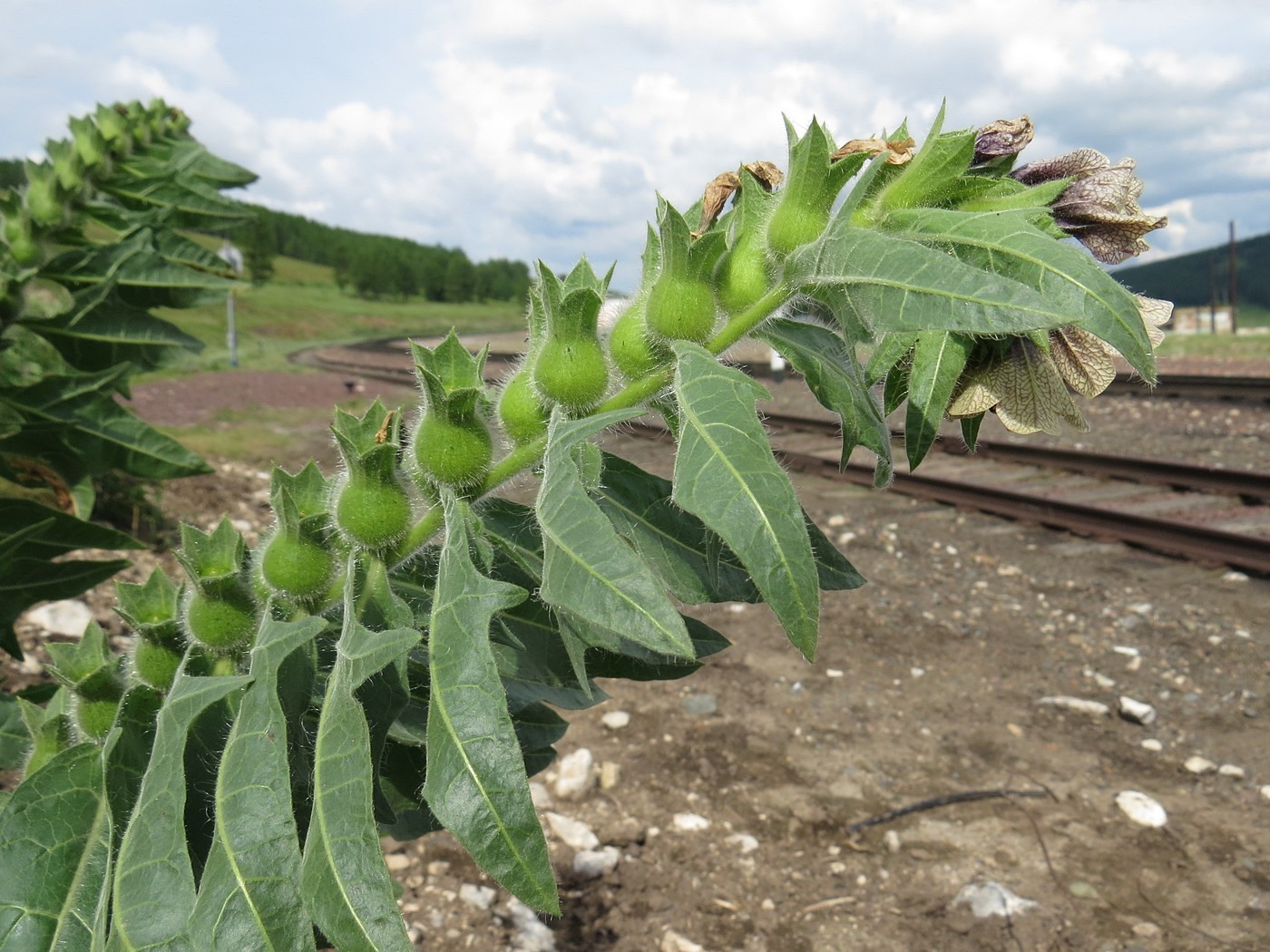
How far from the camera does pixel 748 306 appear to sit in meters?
0.88

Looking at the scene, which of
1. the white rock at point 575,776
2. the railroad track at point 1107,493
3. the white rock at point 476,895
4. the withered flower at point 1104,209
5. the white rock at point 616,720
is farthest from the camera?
the railroad track at point 1107,493

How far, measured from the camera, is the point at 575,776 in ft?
12.4

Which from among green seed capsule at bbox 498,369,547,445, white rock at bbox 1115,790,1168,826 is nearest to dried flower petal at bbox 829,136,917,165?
green seed capsule at bbox 498,369,547,445

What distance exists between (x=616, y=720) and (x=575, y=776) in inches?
21.2

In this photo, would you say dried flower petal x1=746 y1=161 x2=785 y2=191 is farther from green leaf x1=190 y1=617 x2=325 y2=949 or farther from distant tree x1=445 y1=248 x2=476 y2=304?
distant tree x1=445 y1=248 x2=476 y2=304

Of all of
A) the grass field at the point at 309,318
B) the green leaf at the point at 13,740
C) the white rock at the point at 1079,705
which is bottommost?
the white rock at the point at 1079,705

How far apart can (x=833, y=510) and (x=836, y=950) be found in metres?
4.75

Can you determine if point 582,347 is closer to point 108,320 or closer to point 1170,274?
point 108,320

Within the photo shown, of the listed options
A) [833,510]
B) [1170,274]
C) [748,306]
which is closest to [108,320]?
[748,306]

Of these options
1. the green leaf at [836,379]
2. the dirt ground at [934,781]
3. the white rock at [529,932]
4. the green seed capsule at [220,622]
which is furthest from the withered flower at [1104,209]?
the white rock at [529,932]

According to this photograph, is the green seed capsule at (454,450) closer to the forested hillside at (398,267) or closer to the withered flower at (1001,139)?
the withered flower at (1001,139)

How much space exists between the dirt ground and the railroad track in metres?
0.28

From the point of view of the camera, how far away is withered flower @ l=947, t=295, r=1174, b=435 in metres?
0.90

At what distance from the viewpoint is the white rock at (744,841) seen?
3.44 m
